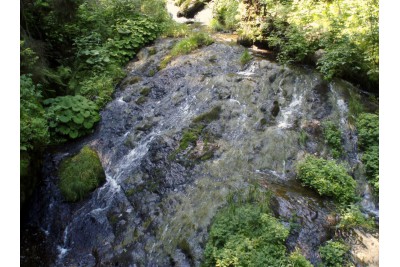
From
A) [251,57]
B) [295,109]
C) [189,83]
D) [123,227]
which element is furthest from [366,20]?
[123,227]

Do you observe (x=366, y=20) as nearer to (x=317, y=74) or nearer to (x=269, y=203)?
(x=317, y=74)

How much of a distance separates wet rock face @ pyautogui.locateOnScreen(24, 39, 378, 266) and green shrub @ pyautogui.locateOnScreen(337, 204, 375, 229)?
270mm

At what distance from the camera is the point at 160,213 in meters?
6.50

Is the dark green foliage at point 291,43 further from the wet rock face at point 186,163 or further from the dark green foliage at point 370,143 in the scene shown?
the dark green foliage at point 370,143

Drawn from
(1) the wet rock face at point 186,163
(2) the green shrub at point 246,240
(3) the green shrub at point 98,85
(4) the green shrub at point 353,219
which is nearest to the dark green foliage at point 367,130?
(1) the wet rock face at point 186,163

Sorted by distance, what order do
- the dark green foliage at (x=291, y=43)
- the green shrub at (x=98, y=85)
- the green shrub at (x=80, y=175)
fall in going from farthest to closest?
the green shrub at (x=98, y=85) < the dark green foliage at (x=291, y=43) < the green shrub at (x=80, y=175)

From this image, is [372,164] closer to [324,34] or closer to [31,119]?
[324,34]

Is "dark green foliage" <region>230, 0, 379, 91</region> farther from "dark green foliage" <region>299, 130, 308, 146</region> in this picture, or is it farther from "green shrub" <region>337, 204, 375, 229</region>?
"green shrub" <region>337, 204, 375, 229</region>

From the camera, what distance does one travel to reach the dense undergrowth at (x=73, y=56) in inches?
320

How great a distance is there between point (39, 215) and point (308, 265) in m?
5.54

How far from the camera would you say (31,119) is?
722 centimetres

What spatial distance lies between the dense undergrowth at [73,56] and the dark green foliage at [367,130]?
23.0 ft

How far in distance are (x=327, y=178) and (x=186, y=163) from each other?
3019mm

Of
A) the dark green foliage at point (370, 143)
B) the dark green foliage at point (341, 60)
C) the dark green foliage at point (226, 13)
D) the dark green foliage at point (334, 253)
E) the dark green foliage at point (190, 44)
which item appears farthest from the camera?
the dark green foliage at point (226, 13)
